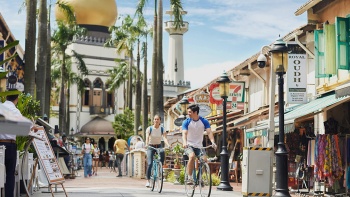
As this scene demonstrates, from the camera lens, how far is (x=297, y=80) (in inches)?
742

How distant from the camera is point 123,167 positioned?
30422 mm

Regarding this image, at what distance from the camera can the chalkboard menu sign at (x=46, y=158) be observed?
11.1 meters

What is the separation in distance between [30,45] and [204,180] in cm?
1114

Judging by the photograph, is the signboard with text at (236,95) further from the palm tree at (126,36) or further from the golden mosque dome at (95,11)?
the golden mosque dome at (95,11)

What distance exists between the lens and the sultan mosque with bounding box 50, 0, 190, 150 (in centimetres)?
7344

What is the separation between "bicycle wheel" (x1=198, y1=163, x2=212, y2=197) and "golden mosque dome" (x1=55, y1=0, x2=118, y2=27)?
55591 millimetres

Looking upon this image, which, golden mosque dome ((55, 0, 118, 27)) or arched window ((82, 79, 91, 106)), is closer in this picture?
golden mosque dome ((55, 0, 118, 27))

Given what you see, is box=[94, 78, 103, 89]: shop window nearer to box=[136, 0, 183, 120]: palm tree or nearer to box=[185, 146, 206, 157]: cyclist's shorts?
box=[136, 0, 183, 120]: palm tree

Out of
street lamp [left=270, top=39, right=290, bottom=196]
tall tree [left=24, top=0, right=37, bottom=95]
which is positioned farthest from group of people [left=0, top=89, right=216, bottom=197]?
tall tree [left=24, top=0, right=37, bottom=95]

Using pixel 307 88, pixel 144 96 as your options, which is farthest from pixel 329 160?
pixel 144 96

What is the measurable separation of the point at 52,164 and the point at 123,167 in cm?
1905

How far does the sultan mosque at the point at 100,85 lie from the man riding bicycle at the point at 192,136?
2269 inches

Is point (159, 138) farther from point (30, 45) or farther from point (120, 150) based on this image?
point (120, 150)

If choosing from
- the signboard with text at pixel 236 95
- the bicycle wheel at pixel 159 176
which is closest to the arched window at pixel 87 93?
the signboard with text at pixel 236 95
